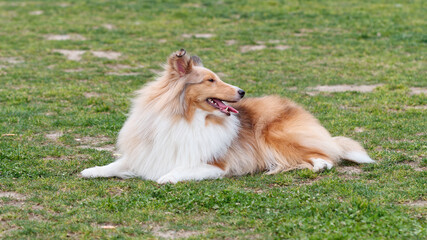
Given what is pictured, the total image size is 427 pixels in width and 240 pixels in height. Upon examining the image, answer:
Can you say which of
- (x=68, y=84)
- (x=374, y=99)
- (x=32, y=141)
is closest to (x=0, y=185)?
(x=32, y=141)

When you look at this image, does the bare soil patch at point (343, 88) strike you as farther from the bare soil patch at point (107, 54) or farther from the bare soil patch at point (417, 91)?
the bare soil patch at point (107, 54)

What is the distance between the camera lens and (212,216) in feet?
17.7

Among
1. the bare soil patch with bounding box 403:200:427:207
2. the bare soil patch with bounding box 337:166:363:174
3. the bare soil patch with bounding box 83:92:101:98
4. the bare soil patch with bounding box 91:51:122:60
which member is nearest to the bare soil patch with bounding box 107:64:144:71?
the bare soil patch with bounding box 91:51:122:60

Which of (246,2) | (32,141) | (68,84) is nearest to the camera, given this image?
(32,141)

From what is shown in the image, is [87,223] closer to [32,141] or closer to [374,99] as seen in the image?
[32,141]

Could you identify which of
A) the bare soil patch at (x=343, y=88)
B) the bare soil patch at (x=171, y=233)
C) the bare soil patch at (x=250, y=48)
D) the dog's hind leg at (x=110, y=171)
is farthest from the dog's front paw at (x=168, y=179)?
the bare soil patch at (x=250, y=48)

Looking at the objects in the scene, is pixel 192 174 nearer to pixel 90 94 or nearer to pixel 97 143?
pixel 97 143

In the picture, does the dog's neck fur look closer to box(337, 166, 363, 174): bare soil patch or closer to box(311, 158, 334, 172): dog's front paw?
box(311, 158, 334, 172): dog's front paw

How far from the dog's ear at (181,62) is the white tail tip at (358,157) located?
7.14 feet

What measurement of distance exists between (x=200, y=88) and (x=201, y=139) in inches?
22.1

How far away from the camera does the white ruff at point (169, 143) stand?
660 cm

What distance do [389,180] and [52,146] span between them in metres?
4.31

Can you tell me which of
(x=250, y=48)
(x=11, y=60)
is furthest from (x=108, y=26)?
(x=250, y=48)

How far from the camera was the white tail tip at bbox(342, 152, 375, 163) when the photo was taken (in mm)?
7086
